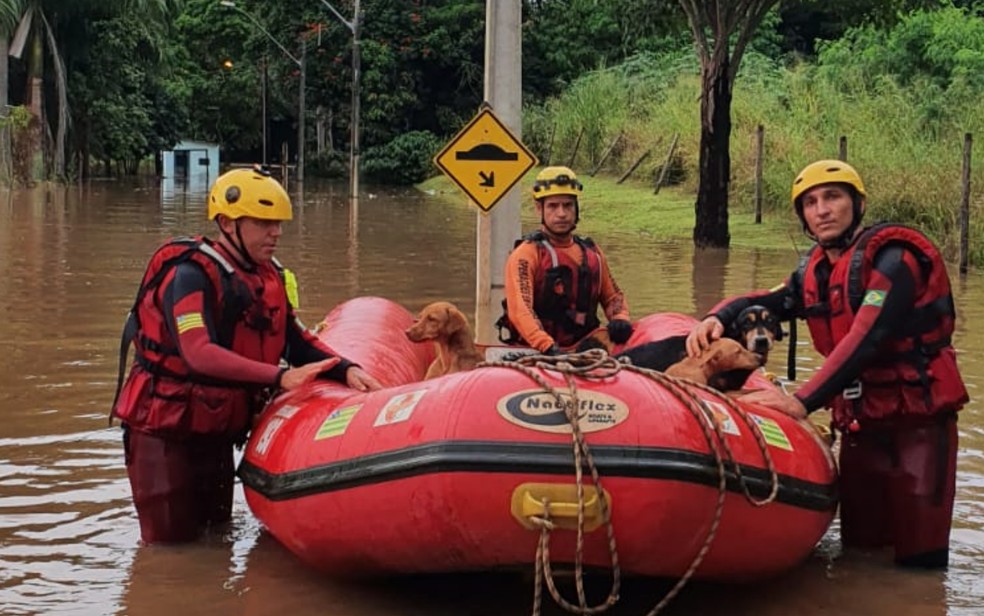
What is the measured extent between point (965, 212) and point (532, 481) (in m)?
12.6

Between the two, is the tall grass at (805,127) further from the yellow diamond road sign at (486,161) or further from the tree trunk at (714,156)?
the yellow diamond road sign at (486,161)

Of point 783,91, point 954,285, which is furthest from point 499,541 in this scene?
point 783,91

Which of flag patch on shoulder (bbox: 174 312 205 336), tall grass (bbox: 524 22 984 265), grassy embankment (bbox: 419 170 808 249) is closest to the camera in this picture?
flag patch on shoulder (bbox: 174 312 205 336)

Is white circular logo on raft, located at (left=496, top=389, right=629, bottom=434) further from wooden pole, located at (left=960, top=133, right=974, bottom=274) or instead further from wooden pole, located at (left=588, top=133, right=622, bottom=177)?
wooden pole, located at (left=588, top=133, right=622, bottom=177)

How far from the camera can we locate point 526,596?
5121 millimetres

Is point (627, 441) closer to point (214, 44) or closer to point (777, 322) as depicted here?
point (777, 322)

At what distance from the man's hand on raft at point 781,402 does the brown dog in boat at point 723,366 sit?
0.49ft

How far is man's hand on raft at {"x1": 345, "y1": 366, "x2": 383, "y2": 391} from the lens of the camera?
577cm

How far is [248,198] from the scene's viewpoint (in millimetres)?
5680

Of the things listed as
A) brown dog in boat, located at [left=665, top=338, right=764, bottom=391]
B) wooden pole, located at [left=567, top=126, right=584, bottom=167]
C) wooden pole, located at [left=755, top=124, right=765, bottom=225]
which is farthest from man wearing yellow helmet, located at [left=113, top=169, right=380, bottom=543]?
wooden pole, located at [left=567, top=126, right=584, bottom=167]

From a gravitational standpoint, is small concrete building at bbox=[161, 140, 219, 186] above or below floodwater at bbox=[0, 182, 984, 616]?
above

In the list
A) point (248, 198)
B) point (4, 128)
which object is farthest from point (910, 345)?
point (4, 128)

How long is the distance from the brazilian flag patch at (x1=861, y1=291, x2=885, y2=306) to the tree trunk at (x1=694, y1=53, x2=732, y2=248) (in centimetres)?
1494

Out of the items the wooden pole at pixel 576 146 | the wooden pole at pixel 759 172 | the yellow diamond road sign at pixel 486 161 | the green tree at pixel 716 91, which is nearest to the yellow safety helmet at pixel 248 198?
the yellow diamond road sign at pixel 486 161
